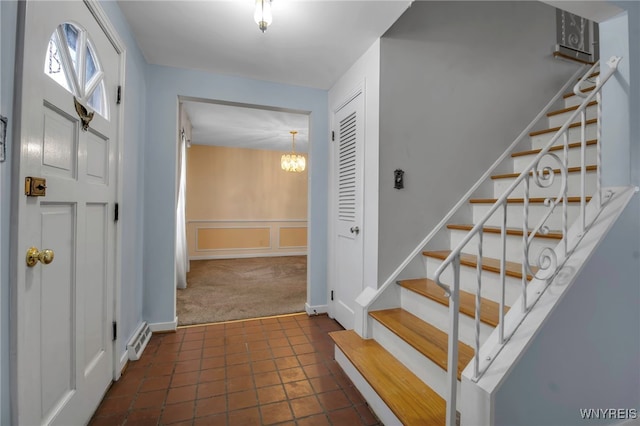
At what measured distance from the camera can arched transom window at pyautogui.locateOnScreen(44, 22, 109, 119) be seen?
1.13 m

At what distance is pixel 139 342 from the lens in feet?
6.79

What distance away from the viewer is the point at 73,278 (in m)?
1.26

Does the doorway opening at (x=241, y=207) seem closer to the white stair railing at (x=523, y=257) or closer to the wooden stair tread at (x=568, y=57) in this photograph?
the white stair railing at (x=523, y=257)

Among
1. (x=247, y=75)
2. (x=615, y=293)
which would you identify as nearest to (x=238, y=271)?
(x=247, y=75)

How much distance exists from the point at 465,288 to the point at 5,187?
220 centimetres

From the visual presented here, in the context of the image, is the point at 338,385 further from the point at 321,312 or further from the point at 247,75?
the point at 247,75

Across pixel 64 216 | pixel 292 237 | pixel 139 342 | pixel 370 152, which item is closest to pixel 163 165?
pixel 64 216

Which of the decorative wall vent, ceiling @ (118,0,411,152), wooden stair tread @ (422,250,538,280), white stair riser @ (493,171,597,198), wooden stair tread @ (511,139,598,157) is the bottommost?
wooden stair tread @ (422,250,538,280)

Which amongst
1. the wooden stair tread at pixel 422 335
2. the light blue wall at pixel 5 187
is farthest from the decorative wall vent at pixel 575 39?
the light blue wall at pixel 5 187

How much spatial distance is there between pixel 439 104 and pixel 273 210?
15.3 ft

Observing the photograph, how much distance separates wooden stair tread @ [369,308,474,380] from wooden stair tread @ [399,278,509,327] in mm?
179

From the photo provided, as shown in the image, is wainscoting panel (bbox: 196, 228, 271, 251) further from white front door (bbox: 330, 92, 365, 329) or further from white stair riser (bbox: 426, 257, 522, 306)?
white stair riser (bbox: 426, 257, 522, 306)

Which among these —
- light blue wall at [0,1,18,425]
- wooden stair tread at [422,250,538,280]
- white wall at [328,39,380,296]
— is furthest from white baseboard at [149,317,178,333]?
wooden stair tread at [422,250,538,280]

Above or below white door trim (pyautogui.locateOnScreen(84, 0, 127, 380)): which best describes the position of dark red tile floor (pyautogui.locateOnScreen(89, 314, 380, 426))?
below
